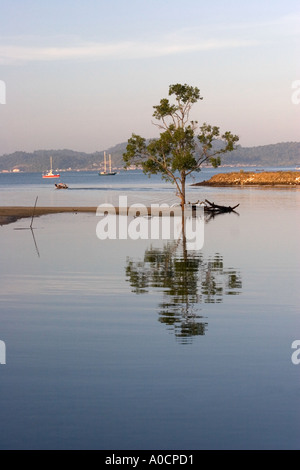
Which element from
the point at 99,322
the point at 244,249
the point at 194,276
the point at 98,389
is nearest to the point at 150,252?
the point at 244,249

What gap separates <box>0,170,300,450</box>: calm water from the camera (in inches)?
454

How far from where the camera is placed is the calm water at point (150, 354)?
11.5 meters

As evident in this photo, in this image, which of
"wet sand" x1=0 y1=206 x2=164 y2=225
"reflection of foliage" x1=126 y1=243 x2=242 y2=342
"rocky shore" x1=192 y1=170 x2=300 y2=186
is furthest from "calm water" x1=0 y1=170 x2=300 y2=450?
"rocky shore" x1=192 y1=170 x2=300 y2=186

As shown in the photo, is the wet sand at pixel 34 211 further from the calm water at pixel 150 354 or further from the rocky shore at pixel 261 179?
the rocky shore at pixel 261 179

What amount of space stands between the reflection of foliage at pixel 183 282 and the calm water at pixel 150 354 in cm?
5

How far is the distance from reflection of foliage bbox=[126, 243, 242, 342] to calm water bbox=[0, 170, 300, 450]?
5 centimetres

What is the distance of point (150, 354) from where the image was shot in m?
15.9

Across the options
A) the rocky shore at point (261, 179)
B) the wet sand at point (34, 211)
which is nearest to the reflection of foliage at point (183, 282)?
the wet sand at point (34, 211)

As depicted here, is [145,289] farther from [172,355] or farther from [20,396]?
[20,396]

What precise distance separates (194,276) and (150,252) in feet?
31.1

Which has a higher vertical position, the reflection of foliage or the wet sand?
the wet sand

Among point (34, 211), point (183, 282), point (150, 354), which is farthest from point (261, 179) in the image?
point (150, 354)

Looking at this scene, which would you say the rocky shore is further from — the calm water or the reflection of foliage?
the calm water

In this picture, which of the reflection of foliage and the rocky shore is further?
the rocky shore
